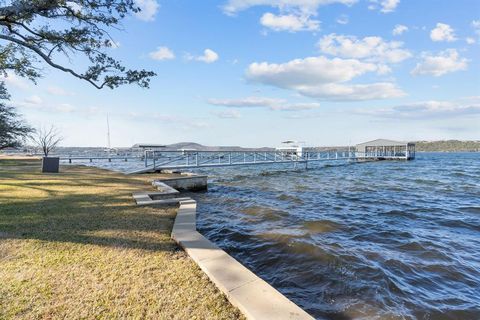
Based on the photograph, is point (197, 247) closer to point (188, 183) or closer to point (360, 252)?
point (360, 252)

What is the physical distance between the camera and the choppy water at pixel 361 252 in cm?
377

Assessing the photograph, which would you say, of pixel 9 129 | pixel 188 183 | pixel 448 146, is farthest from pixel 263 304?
pixel 448 146

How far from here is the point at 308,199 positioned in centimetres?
1160

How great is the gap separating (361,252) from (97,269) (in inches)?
184

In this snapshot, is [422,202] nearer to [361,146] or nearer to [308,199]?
[308,199]

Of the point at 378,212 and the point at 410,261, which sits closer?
the point at 410,261

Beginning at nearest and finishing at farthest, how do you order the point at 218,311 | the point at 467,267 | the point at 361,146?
the point at 218,311
the point at 467,267
the point at 361,146

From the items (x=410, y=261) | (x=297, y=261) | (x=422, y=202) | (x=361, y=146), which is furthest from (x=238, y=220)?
(x=361, y=146)

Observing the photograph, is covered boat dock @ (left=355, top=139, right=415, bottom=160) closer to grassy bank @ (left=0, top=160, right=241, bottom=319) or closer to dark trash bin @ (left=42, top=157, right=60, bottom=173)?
dark trash bin @ (left=42, top=157, right=60, bottom=173)

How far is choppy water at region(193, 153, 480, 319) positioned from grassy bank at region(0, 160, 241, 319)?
4.86 feet

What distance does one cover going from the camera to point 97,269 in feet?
11.7

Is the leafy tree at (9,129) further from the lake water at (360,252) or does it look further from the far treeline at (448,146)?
the far treeline at (448,146)

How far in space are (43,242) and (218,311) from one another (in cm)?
340

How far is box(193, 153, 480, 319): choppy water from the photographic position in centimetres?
377
